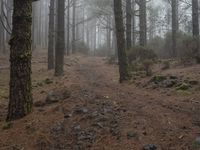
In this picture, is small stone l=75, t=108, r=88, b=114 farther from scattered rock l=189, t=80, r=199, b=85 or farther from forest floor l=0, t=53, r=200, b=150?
scattered rock l=189, t=80, r=199, b=85

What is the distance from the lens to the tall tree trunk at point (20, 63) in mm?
6363

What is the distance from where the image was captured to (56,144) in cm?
512

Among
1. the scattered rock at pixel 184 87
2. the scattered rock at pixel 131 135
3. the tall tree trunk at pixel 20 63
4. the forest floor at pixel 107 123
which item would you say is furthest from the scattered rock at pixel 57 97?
the scattered rock at pixel 184 87

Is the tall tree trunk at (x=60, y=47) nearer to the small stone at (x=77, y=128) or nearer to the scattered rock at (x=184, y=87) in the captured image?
the scattered rock at (x=184, y=87)

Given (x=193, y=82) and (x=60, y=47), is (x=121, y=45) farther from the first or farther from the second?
(x=60, y=47)

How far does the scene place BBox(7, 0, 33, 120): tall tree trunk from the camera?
6.36m

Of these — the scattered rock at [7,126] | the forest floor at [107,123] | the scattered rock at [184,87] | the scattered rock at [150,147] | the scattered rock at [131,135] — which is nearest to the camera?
the scattered rock at [150,147]

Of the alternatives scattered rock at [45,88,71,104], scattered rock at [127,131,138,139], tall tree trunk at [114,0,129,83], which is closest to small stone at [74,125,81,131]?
scattered rock at [127,131,138,139]

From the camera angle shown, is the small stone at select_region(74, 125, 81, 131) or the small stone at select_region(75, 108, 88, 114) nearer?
the small stone at select_region(74, 125, 81, 131)

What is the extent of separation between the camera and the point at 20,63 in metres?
6.38

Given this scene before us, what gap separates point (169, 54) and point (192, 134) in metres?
15.9

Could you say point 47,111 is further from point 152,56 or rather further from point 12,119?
point 152,56

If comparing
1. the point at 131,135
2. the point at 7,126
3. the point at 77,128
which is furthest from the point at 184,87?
the point at 7,126

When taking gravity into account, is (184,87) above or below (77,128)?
above
